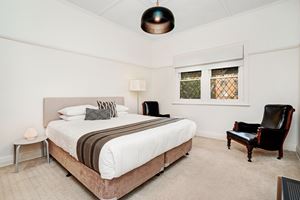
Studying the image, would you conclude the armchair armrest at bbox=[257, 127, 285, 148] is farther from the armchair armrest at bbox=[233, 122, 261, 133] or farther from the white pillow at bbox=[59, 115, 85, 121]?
the white pillow at bbox=[59, 115, 85, 121]

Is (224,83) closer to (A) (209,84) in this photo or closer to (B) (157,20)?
(A) (209,84)

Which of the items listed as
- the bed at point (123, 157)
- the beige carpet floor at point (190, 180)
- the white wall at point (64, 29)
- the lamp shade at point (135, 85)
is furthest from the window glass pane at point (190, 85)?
the beige carpet floor at point (190, 180)

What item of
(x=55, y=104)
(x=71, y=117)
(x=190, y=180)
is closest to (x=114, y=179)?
(x=190, y=180)

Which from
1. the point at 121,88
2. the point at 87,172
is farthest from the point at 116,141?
the point at 121,88

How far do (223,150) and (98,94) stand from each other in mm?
3117

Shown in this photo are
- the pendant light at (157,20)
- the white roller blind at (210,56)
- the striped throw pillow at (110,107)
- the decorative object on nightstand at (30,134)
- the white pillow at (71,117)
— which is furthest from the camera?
the white roller blind at (210,56)

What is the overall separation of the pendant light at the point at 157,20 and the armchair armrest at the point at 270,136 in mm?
2330

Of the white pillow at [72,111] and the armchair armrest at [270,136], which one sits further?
the white pillow at [72,111]

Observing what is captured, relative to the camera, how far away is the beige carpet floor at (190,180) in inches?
65.7

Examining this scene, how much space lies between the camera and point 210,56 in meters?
3.87

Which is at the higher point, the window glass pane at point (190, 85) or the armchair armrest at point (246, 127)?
the window glass pane at point (190, 85)

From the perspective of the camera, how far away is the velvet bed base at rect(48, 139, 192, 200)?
1443 mm

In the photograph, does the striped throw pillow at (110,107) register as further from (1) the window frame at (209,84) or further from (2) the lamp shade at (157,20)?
(1) the window frame at (209,84)

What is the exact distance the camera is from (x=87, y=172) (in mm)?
1637
